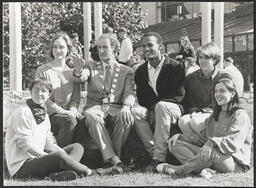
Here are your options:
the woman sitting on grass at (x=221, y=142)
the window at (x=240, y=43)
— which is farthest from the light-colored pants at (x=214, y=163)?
the window at (x=240, y=43)

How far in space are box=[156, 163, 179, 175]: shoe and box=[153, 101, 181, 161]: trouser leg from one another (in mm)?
159

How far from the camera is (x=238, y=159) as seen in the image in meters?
4.96

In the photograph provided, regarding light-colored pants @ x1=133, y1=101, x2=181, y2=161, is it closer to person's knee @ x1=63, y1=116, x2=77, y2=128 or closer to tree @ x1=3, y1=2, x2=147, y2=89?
person's knee @ x1=63, y1=116, x2=77, y2=128

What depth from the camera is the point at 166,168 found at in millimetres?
4969

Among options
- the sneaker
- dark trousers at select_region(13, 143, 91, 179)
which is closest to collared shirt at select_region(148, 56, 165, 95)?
the sneaker

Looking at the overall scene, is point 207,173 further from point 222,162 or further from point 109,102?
point 109,102

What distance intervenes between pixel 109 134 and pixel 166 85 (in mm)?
913

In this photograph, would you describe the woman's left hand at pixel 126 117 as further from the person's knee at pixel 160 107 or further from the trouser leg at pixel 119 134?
the person's knee at pixel 160 107

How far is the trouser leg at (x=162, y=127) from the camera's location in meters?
5.19

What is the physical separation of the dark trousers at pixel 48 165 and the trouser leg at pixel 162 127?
2.90 ft

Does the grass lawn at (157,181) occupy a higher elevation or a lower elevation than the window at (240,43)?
lower

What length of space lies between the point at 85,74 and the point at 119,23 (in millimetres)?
16328

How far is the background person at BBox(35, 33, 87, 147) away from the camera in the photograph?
537 cm

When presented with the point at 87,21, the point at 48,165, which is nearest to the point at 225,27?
the point at 87,21
